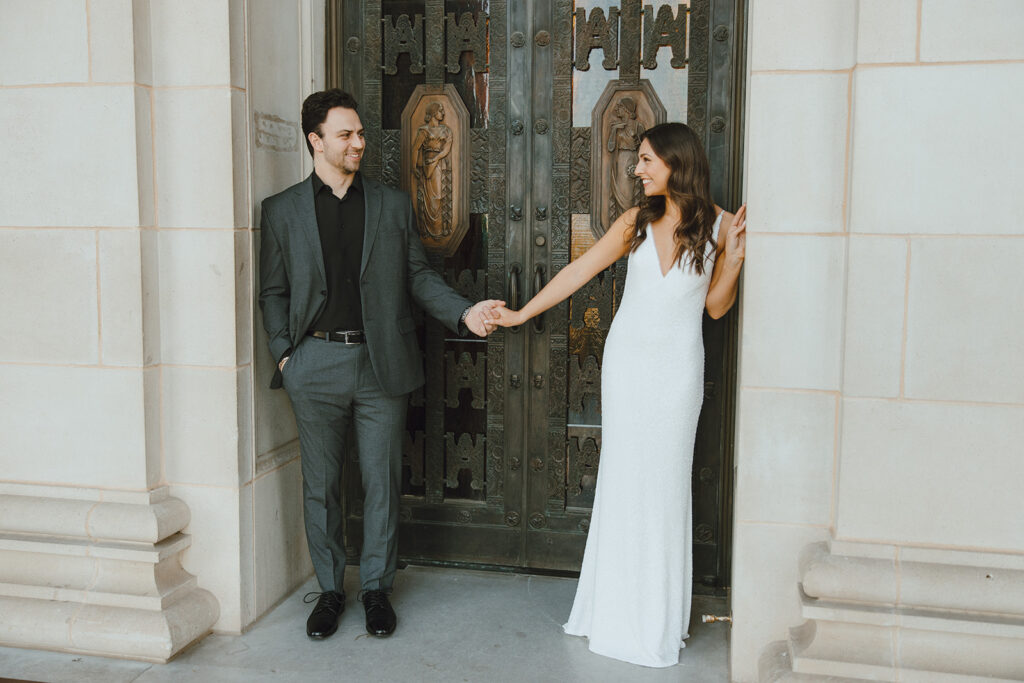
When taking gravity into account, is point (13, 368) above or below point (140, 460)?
above

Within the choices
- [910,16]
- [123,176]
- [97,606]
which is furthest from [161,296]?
[910,16]

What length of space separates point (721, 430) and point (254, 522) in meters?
2.20

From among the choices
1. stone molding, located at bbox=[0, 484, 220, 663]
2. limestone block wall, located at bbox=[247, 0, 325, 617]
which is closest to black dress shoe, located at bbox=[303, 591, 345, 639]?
limestone block wall, located at bbox=[247, 0, 325, 617]

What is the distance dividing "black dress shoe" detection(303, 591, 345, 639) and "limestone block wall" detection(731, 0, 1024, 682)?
1.88m

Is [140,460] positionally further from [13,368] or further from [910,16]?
[910,16]

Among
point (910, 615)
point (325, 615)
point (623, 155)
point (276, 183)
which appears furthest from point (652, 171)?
point (325, 615)

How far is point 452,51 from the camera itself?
4.19m

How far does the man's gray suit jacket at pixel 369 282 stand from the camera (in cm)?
374

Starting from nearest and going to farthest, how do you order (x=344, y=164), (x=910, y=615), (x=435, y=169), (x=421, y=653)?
(x=910, y=615), (x=421, y=653), (x=344, y=164), (x=435, y=169)

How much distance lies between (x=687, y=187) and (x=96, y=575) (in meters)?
2.94

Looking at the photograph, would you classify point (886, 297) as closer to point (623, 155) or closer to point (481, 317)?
point (623, 155)

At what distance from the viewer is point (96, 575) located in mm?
3680

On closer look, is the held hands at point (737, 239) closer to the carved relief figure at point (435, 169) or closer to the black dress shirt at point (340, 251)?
the carved relief figure at point (435, 169)

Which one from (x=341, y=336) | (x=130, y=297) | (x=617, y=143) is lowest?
(x=341, y=336)
